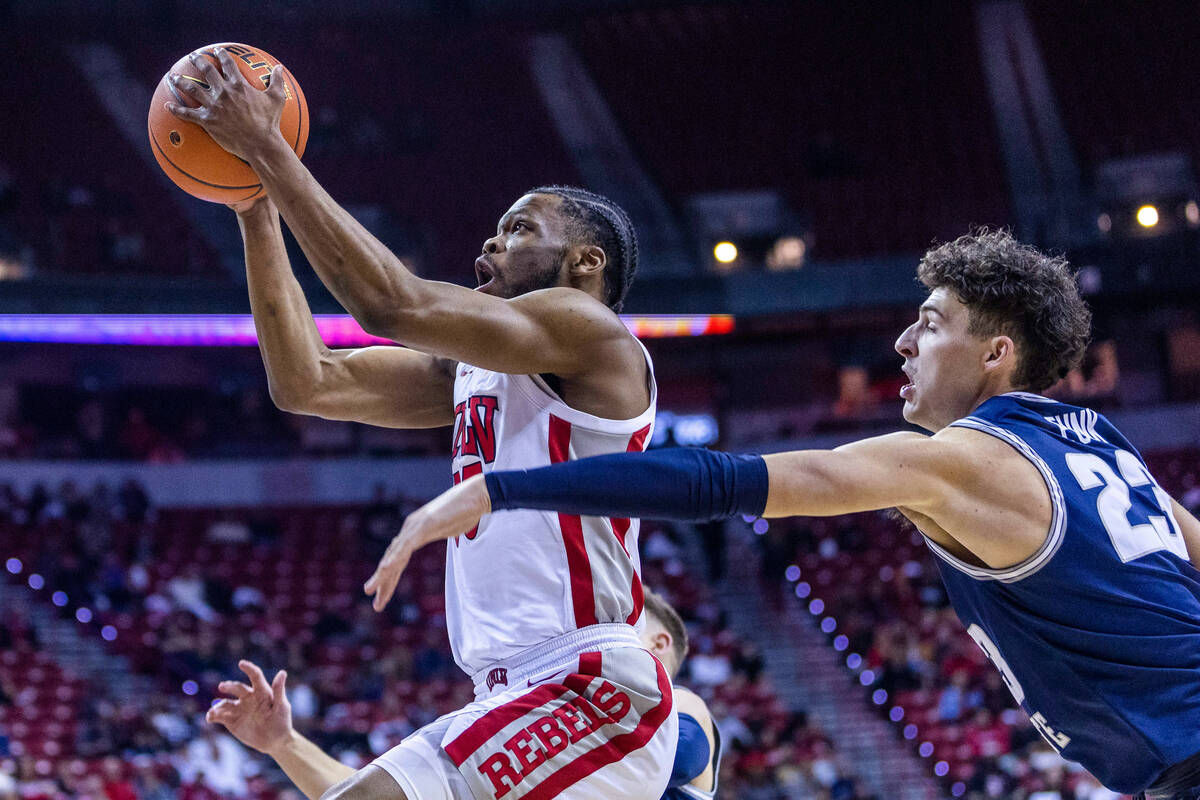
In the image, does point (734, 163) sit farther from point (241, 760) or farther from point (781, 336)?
point (241, 760)

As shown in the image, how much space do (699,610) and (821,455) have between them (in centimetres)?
1373

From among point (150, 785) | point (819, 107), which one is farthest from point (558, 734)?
point (819, 107)

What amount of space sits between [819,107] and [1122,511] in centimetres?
A: 1860

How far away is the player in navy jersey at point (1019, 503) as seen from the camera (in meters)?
2.15

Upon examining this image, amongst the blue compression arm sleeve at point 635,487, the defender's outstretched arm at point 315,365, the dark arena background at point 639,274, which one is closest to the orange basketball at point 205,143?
the defender's outstretched arm at point 315,365

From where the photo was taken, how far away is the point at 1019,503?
97.5 inches

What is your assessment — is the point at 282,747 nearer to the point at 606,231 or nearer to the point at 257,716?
the point at 257,716

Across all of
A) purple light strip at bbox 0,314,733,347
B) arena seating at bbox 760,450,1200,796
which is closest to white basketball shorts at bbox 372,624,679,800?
arena seating at bbox 760,450,1200,796

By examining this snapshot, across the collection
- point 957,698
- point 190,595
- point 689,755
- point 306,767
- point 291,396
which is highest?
point 291,396

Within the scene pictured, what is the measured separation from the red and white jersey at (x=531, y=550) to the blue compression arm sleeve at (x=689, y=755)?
0.76 metres

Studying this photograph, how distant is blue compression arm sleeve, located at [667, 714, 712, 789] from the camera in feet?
12.0

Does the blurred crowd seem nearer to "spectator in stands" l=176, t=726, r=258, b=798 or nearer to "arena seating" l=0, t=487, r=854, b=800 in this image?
"arena seating" l=0, t=487, r=854, b=800

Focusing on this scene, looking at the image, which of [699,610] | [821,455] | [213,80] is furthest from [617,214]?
[699,610]

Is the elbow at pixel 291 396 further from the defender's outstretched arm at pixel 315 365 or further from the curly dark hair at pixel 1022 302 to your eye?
the curly dark hair at pixel 1022 302
